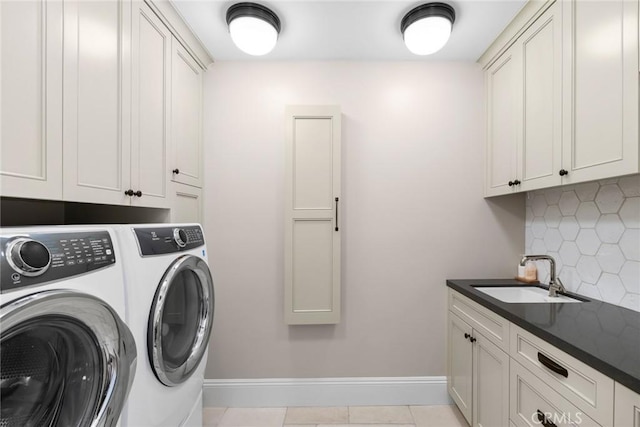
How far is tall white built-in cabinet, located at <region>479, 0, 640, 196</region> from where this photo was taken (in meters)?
1.09

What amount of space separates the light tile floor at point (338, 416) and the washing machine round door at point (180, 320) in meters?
0.85

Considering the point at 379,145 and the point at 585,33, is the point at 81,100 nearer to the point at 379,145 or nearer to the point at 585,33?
the point at 379,145

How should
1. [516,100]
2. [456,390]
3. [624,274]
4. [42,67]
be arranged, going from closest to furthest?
1. [42,67]
2. [624,274]
3. [516,100]
4. [456,390]

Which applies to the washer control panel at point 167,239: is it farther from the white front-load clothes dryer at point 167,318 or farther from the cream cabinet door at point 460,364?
the cream cabinet door at point 460,364

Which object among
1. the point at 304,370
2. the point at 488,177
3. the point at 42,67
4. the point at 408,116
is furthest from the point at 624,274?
the point at 42,67

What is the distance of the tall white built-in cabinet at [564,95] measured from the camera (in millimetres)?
1090

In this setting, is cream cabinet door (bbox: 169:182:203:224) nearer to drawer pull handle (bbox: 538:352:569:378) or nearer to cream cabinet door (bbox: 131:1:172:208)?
cream cabinet door (bbox: 131:1:172:208)

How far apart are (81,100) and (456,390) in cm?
250

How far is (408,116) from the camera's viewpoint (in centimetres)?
208

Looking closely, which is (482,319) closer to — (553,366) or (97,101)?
(553,366)

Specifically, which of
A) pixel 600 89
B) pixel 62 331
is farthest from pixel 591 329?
pixel 62 331

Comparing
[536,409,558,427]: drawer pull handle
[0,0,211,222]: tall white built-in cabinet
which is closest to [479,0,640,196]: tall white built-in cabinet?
[536,409,558,427]: drawer pull handle

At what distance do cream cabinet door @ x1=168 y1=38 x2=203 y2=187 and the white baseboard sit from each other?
147 centimetres

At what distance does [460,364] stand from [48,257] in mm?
2114
